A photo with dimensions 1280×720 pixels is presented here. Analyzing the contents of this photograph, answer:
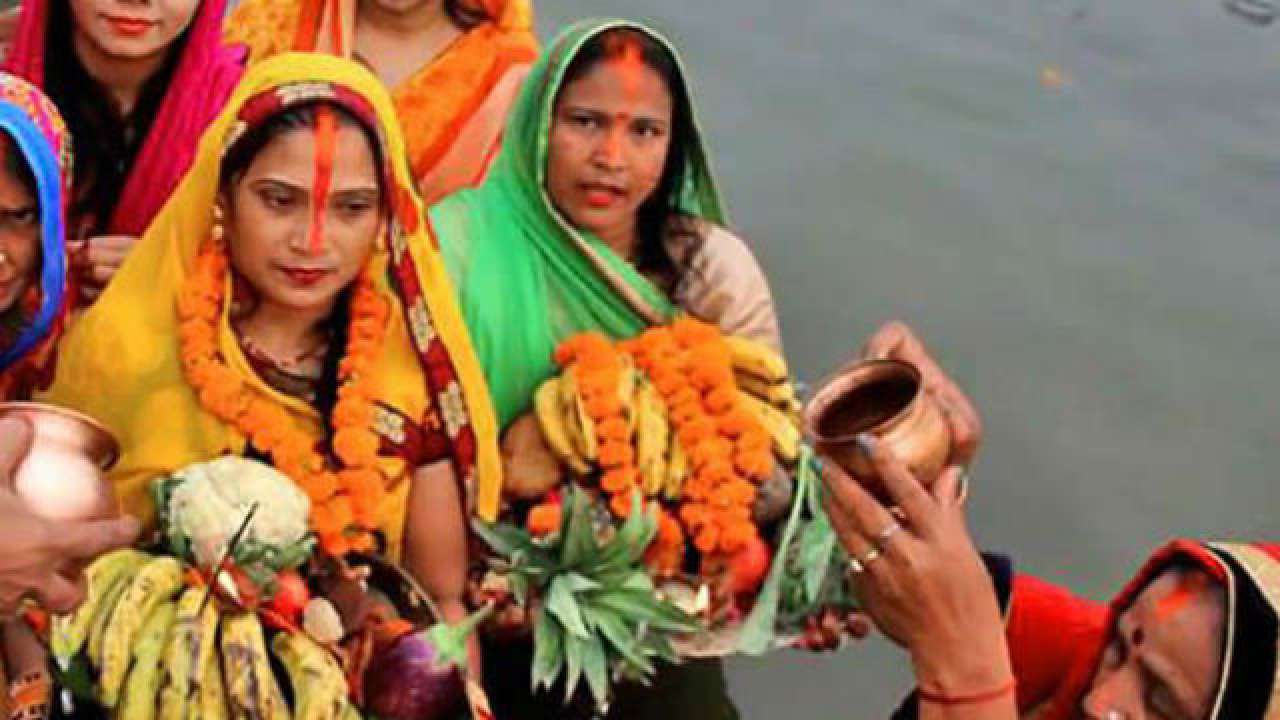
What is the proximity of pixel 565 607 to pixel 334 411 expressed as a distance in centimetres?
54

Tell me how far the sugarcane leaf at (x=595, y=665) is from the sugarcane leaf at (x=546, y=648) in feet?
0.16

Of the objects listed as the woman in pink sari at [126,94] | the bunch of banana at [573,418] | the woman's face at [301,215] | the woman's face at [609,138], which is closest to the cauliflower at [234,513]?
the woman's face at [301,215]

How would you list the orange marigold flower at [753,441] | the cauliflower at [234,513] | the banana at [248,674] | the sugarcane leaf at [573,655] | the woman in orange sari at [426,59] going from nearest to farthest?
the banana at [248,674], the cauliflower at [234,513], the sugarcane leaf at [573,655], the orange marigold flower at [753,441], the woman in orange sari at [426,59]

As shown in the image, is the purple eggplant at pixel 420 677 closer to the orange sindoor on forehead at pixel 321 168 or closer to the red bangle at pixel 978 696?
the orange sindoor on forehead at pixel 321 168

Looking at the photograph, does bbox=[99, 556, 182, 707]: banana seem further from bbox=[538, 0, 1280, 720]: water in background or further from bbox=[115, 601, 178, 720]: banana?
bbox=[538, 0, 1280, 720]: water in background

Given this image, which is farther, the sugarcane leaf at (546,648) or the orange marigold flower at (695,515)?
the orange marigold flower at (695,515)

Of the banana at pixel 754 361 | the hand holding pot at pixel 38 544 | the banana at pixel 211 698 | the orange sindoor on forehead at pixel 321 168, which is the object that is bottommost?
the banana at pixel 211 698

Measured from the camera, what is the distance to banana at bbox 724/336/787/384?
330 centimetres

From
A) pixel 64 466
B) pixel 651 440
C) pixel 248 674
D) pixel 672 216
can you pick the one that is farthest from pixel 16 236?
pixel 672 216

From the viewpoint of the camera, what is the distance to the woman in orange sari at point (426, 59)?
3.89 m

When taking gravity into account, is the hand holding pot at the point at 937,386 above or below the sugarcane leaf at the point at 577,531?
above

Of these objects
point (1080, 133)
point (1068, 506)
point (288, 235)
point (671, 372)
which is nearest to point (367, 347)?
point (288, 235)

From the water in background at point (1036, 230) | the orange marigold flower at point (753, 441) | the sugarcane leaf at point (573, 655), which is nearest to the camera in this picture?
the sugarcane leaf at point (573, 655)

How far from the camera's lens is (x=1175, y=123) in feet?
21.9
